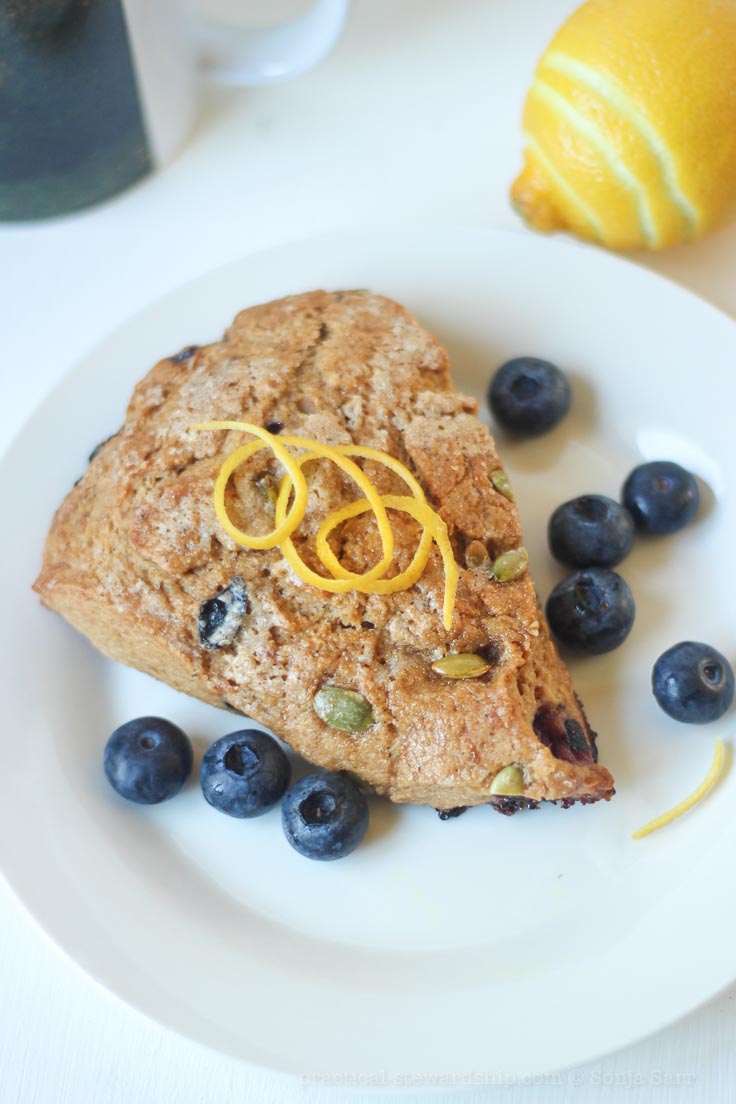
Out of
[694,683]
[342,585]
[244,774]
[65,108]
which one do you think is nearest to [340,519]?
[342,585]

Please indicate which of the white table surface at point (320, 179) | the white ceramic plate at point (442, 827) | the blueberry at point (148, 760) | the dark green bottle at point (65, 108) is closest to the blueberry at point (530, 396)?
the white ceramic plate at point (442, 827)

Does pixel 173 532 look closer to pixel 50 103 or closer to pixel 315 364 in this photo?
pixel 315 364

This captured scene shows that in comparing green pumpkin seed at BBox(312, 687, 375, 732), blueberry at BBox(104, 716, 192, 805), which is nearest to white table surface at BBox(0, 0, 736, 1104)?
blueberry at BBox(104, 716, 192, 805)

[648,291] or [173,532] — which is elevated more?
[648,291]

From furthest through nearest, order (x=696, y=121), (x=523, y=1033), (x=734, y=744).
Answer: (x=696, y=121), (x=734, y=744), (x=523, y=1033)

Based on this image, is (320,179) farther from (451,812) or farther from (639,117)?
(451,812)

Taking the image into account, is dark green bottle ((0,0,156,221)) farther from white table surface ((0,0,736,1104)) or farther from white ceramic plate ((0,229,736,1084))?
white ceramic plate ((0,229,736,1084))

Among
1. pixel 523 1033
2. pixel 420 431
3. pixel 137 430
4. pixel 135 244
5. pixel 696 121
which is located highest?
pixel 135 244

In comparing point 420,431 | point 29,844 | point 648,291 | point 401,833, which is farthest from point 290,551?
point 648,291
